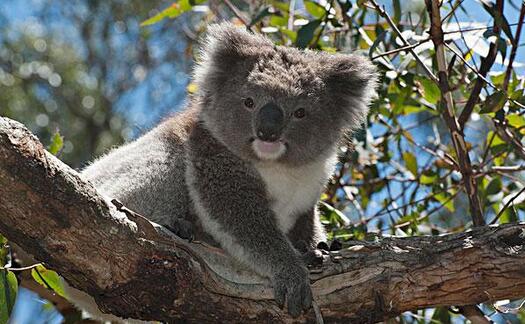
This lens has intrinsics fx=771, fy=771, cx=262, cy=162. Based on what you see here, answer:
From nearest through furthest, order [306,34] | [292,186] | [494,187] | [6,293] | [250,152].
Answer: [6,293] < [250,152] < [292,186] < [306,34] < [494,187]

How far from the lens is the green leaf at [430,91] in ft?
13.2

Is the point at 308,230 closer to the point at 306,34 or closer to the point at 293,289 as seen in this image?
the point at 293,289

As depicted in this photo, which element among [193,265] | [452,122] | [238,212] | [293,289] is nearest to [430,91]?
[452,122]

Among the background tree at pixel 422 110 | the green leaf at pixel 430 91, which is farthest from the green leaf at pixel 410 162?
the green leaf at pixel 430 91

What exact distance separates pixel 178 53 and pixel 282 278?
7741 mm

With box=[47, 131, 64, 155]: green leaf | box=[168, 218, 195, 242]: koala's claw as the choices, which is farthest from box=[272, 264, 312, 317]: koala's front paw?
box=[47, 131, 64, 155]: green leaf

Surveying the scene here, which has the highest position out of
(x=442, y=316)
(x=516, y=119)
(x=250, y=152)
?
(x=516, y=119)

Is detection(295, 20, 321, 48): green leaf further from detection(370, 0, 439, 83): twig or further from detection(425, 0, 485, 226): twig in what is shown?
detection(425, 0, 485, 226): twig

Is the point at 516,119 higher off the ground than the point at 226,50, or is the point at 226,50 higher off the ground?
the point at 226,50

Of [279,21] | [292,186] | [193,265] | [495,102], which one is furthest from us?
[279,21]

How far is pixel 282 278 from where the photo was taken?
10.4 ft

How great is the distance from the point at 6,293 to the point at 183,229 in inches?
30.3

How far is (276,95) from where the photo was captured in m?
3.55

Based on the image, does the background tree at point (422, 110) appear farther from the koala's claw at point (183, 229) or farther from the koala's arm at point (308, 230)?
the koala's claw at point (183, 229)
